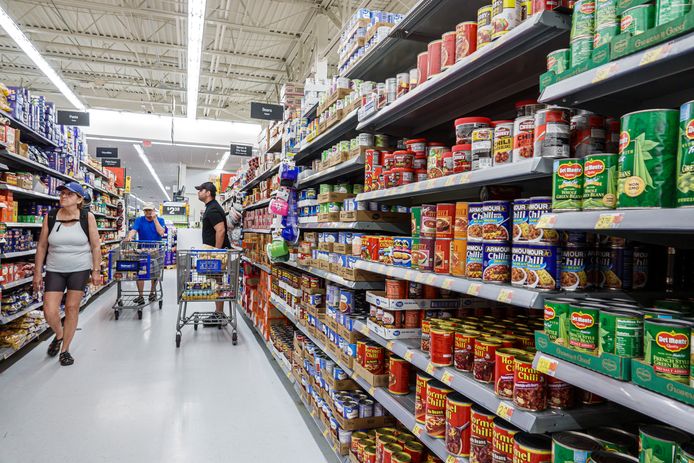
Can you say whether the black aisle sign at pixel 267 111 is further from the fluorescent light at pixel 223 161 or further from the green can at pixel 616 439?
the fluorescent light at pixel 223 161

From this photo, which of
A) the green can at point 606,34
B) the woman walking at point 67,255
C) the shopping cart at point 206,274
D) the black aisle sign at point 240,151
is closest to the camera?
the green can at point 606,34

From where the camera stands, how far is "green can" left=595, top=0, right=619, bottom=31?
1.13m

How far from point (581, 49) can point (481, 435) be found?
1233mm

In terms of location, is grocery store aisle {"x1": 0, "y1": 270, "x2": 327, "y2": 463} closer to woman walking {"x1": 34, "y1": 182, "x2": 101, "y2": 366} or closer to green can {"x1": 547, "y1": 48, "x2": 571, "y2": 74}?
woman walking {"x1": 34, "y1": 182, "x2": 101, "y2": 366}

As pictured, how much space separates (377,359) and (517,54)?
163 centimetres

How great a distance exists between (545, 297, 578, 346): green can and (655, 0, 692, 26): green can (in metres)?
0.69

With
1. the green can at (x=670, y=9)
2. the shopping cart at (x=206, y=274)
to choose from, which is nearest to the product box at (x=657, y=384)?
the green can at (x=670, y=9)

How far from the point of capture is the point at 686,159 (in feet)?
3.06

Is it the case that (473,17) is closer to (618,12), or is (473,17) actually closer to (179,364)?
(618,12)

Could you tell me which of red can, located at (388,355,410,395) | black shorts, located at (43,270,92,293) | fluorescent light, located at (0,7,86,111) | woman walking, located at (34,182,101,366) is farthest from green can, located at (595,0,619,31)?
fluorescent light, located at (0,7,86,111)

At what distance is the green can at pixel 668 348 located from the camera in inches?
37.2

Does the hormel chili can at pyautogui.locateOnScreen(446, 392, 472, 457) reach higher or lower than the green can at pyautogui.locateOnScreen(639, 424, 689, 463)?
lower

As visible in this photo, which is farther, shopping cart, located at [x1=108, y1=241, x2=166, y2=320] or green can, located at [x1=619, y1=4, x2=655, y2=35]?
shopping cart, located at [x1=108, y1=241, x2=166, y2=320]

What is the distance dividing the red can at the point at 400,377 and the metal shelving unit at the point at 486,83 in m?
1.25
